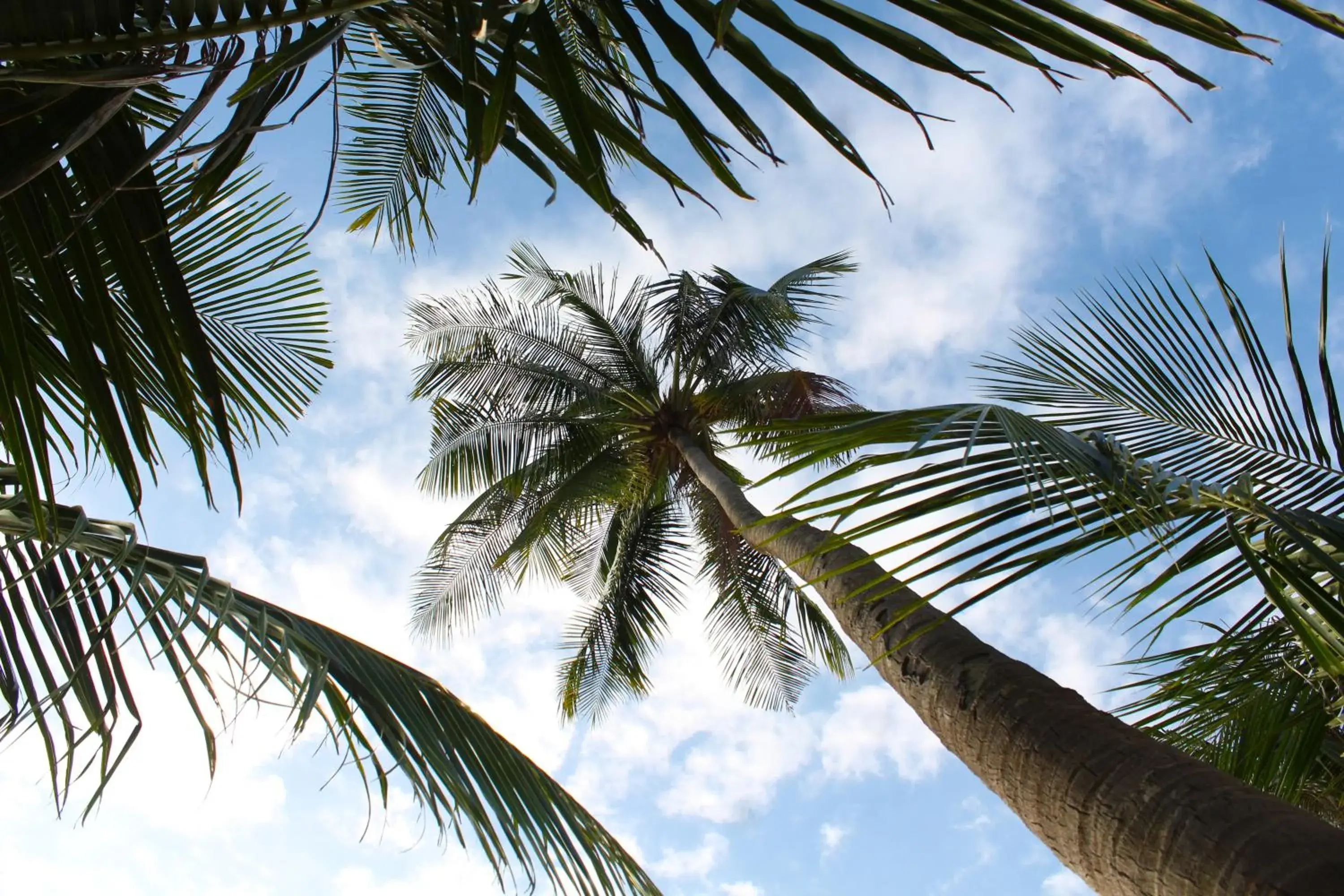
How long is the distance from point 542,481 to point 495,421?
2.77 ft

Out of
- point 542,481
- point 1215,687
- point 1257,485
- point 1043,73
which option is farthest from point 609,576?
point 1043,73

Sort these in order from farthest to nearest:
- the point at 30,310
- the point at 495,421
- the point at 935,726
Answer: the point at 495,421 < the point at 935,726 < the point at 30,310

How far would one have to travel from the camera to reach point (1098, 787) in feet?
5.59

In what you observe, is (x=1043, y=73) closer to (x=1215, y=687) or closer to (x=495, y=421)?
(x=1215, y=687)

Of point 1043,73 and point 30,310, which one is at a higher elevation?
point 30,310

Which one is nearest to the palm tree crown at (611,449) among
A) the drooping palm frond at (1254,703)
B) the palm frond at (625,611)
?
the palm frond at (625,611)

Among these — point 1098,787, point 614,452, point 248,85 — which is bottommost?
point 1098,787

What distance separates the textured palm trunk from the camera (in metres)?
1.34

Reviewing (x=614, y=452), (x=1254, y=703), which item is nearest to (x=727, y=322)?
(x=614, y=452)

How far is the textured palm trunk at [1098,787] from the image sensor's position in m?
1.34

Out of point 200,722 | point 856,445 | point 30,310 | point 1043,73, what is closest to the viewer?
point 1043,73

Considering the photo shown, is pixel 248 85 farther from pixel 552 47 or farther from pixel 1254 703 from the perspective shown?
pixel 1254 703

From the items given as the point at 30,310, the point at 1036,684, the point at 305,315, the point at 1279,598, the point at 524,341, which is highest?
the point at 524,341

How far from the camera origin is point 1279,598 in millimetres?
1502
